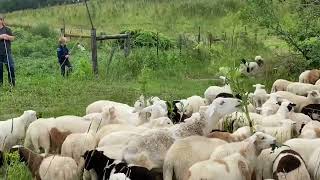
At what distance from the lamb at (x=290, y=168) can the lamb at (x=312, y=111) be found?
10.5 ft

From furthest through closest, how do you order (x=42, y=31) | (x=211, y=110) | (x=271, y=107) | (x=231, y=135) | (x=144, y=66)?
(x=42, y=31) < (x=144, y=66) < (x=271, y=107) < (x=211, y=110) < (x=231, y=135)

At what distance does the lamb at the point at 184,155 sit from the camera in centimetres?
682

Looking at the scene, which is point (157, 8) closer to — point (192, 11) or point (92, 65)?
point (192, 11)

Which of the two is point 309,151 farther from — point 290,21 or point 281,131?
point 290,21

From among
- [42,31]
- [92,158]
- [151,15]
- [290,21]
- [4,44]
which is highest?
[290,21]

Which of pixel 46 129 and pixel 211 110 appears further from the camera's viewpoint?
pixel 46 129

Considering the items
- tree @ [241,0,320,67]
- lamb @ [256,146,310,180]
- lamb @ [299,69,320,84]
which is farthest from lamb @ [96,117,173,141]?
tree @ [241,0,320,67]

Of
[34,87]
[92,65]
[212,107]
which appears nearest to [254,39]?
[92,65]

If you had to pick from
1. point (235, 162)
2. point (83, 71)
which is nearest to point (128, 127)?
point (235, 162)

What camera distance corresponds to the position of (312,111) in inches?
389

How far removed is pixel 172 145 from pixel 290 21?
389 inches

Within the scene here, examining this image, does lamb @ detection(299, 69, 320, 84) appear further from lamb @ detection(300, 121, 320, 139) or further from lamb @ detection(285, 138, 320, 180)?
lamb @ detection(285, 138, 320, 180)

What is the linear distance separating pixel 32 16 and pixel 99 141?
31.9 meters

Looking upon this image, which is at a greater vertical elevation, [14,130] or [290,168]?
[290,168]
